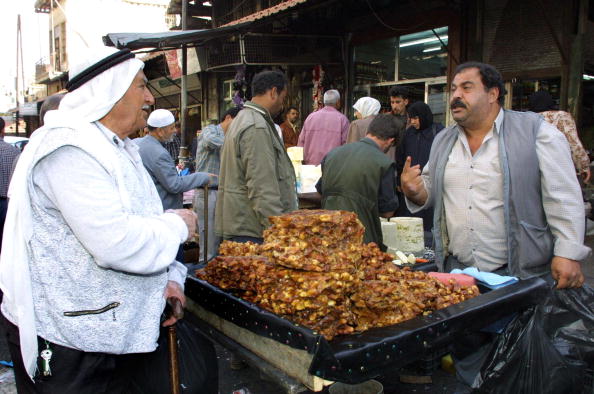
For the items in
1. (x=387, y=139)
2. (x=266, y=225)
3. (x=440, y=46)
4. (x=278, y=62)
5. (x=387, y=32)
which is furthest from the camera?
(x=278, y=62)

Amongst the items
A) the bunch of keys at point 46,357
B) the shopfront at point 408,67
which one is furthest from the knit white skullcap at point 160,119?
the shopfront at point 408,67

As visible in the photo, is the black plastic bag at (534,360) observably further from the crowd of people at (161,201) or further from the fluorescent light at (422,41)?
the fluorescent light at (422,41)

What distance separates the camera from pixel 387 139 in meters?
4.18

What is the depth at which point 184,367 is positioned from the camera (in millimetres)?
2131

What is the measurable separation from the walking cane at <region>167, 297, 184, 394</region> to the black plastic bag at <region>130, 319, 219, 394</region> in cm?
7

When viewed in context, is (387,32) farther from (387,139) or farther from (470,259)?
(470,259)

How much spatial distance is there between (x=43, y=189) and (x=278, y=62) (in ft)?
30.1

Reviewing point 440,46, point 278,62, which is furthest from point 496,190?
point 278,62

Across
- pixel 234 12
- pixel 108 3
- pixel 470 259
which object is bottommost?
pixel 470 259

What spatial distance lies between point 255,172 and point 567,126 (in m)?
3.62

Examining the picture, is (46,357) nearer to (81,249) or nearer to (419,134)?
(81,249)

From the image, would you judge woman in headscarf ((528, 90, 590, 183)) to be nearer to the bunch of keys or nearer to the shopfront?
the shopfront

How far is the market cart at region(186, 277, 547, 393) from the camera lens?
1.62 metres

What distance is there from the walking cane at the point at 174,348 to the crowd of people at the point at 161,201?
2.3 inches
